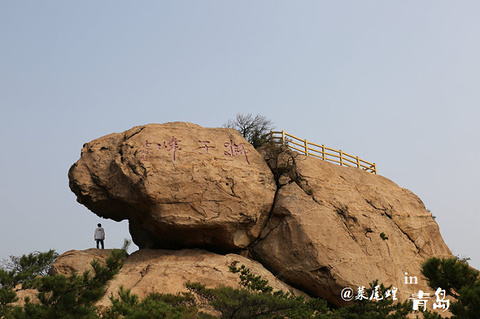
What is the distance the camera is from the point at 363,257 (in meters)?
19.8

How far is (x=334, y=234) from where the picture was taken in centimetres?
1977

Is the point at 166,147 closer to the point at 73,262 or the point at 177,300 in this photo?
the point at 73,262

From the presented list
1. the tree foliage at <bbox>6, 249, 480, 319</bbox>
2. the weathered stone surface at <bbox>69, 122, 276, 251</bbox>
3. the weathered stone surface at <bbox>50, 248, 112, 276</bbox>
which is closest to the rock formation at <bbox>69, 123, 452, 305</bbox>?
the weathered stone surface at <bbox>69, 122, 276, 251</bbox>

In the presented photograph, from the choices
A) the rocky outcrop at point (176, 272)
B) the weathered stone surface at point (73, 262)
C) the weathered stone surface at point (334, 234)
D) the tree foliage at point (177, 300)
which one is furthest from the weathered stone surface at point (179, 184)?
the tree foliage at point (177, 300)

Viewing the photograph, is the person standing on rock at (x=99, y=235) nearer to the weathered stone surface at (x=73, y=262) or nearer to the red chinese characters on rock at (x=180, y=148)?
the weathered stone surface at (x=73, y=262)

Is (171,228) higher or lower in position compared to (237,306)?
higher

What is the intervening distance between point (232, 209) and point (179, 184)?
2.09 m

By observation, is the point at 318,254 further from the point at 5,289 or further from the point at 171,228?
the point at 5,289

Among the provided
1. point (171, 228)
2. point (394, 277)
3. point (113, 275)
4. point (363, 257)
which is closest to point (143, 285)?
point (171, 228)

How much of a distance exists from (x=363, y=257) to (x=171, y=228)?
7.10m

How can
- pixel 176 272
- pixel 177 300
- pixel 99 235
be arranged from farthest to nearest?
pixel 99 235 → pixel 176 272 → pixel 177 300

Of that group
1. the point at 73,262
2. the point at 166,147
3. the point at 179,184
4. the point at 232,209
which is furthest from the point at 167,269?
the point at 166,147

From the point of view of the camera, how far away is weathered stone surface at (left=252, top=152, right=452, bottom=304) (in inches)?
756

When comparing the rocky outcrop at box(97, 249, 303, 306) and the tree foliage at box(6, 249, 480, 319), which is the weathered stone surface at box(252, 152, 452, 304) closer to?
the rocky outcrop at box(97, 249, 303, 306)
